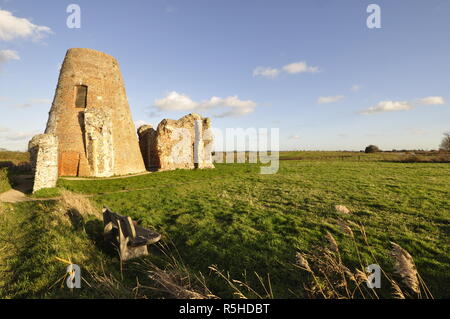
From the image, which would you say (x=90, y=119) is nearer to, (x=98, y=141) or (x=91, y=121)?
(x=91, y=121)

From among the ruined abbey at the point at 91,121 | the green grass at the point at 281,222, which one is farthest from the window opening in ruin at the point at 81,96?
the green grass at the point at 281,222

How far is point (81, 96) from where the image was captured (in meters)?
21.7

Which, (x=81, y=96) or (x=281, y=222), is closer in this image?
(x=281, y=222)

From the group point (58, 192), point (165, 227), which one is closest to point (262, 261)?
point (165, 227)

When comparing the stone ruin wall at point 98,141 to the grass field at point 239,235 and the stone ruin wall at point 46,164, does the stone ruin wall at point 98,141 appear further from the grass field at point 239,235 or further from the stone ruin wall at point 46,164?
the grass field at point 239,235

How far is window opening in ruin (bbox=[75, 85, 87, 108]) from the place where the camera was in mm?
21531

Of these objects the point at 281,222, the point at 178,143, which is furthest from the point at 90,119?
the point at 281,222

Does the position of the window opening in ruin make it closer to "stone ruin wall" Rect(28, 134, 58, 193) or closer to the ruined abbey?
the ruined abbey

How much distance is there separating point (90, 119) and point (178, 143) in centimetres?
1064

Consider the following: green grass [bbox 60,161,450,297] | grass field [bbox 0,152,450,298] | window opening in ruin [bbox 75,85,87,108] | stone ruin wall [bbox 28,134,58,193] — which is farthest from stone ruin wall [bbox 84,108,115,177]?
grass field [bbox 0,152,450,298]

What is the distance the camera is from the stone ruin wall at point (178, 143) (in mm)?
27641
